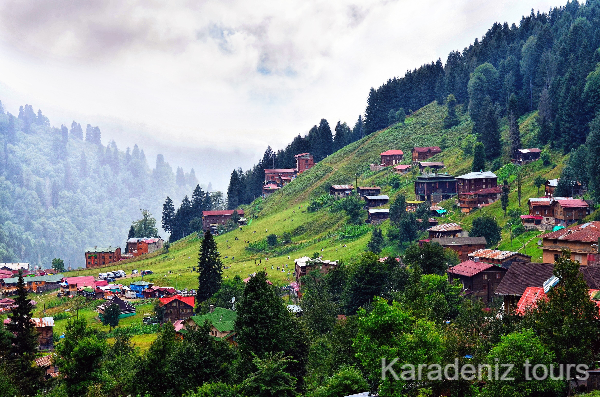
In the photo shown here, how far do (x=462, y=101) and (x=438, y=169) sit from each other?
4616 cm

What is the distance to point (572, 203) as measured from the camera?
269 ft

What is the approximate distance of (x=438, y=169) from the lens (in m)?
128

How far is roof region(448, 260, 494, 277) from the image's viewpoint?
68.2 metres

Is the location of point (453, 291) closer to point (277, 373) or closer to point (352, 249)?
point (277, 373)

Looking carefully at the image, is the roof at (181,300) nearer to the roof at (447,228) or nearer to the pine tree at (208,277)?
the pine tree at (208,277)

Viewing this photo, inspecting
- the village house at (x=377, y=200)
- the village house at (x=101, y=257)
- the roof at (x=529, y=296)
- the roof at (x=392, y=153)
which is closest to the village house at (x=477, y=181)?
the village house at (x=377, y=200)

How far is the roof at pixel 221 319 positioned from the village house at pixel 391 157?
84.3 metres

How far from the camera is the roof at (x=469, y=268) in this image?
68.2 m

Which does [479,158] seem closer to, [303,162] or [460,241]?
[460,241]

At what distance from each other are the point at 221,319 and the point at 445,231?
37.6 m

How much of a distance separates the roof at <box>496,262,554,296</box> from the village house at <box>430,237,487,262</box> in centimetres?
2346

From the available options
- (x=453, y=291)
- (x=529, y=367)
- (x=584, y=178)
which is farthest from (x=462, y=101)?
(x=529, y=367)

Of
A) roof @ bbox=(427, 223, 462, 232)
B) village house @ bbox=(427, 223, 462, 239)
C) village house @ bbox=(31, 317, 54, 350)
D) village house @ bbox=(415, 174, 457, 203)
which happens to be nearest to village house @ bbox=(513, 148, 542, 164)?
village house @ bbox=(415, 174, 457, 203)

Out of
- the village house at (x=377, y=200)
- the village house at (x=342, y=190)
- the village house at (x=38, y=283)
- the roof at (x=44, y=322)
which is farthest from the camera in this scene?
the village house at (x=342, y=190)
